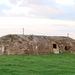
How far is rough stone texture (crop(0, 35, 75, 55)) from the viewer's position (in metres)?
34.0

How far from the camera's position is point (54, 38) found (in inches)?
1501

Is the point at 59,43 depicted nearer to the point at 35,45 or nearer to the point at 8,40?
the point at 35,45

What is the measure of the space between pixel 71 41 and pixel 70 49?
4.26ft

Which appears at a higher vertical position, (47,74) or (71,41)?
(71,41)

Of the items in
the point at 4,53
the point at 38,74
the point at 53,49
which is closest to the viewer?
the point at 38,74

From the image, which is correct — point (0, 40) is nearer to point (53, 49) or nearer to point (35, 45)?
point (35, 45)

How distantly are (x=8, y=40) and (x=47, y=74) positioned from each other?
19.2 m

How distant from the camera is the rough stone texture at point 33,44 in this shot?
3397cm

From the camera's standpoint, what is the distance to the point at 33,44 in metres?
35.1

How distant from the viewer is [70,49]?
125 feet

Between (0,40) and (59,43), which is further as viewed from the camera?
(59,43)

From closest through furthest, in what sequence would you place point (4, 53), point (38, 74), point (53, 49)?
point (38, 74), point (4, 53), point (53, 49)

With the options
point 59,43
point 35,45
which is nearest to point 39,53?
point 35,45

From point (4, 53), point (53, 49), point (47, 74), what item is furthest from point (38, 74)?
point (53, 49)
